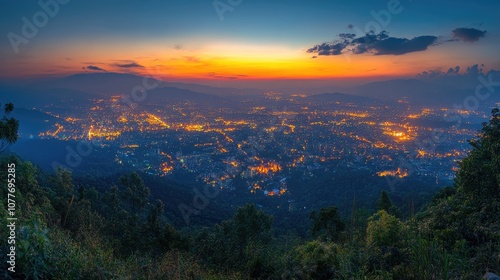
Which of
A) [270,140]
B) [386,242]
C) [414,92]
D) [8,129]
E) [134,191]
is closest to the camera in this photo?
[386,242]

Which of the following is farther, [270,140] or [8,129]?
[270,140]

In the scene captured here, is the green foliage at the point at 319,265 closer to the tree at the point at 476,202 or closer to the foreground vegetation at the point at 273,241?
the foreground vegetation at the point at 273,241

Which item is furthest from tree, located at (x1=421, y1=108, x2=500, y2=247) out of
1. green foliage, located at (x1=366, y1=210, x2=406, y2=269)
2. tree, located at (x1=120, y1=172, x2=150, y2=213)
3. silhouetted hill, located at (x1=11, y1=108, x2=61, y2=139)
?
silhouetted hill, located at (x1=11, y1=108, x2=61, y2=139)

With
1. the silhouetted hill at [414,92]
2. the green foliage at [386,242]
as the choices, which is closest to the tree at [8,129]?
the green foliage at [386,242]

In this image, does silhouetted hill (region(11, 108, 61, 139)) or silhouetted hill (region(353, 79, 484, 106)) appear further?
silhouetted hill (region(353, 79, 484, 106))

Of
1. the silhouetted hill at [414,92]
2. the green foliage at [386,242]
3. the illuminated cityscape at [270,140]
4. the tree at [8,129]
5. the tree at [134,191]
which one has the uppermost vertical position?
the silhouetted hill at [414,92]

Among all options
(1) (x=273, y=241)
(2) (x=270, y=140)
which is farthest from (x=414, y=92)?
(1) (x=273, y=241)

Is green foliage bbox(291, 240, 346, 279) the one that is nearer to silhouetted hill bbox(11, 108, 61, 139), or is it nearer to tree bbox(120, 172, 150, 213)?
tree bbox(120, 172, 150, 213)

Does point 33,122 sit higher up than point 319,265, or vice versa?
point 319,265

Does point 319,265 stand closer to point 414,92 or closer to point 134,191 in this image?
point 134,191
